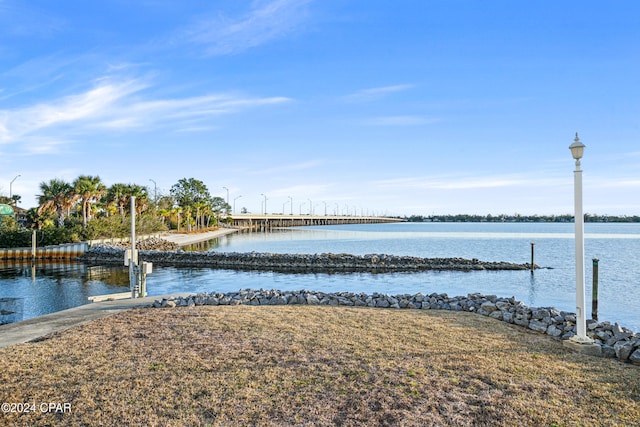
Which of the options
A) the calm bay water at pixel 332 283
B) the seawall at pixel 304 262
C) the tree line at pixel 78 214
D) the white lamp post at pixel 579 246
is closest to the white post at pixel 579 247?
the white lamp post at pixel 579 246

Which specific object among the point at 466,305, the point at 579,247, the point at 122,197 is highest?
the point at 122,197

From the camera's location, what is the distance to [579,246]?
287 inches

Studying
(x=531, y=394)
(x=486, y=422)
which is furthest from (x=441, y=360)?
(x=486, y=422)

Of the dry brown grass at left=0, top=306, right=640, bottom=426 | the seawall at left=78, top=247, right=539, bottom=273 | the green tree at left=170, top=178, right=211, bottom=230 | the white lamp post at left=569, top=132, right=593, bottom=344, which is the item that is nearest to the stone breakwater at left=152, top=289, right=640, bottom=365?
the white lamp post at left=569, top=132, right=593, bottom=344

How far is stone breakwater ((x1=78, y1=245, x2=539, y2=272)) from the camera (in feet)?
99.2

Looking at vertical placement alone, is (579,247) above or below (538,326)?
above

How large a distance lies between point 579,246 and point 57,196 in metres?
50.8

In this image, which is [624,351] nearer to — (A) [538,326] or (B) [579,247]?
(B) [579,247]

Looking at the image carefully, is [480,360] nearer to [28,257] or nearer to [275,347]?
[275,347]

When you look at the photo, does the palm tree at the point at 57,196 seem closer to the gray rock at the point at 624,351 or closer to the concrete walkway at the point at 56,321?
the concrete walkway at the point at 56,321

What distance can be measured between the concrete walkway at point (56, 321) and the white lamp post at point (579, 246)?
9299mm

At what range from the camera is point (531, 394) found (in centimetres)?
497

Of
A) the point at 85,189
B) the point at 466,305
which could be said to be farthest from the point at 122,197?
the point at 466,305

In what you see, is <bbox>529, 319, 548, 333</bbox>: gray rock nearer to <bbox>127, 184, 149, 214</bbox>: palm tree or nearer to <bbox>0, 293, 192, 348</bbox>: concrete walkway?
<bbox>0, 293, 192, 348</bbox>: concrete walkway
